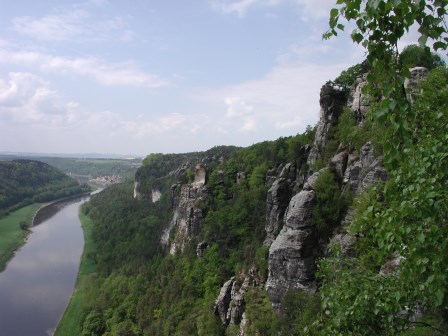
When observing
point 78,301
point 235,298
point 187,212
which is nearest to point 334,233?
point 235,298

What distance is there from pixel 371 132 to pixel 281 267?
344 inches

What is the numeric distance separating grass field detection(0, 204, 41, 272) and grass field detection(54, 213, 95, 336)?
12260 millimetres

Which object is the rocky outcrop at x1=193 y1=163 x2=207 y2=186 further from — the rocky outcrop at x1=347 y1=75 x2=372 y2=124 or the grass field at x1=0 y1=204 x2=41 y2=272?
the grass field at x1=0 y1=204 x2=41 y2=272

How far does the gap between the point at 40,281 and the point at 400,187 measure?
200 ft

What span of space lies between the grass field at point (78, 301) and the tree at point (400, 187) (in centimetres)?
4245

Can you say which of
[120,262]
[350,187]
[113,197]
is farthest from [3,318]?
[113,197]

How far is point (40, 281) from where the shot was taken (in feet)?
187

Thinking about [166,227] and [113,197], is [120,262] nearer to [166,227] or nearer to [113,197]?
[166,227]

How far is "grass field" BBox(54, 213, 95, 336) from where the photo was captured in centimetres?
4259

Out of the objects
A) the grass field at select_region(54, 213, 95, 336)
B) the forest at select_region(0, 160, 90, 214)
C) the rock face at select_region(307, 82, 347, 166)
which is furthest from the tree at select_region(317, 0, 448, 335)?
the forest at select_region(0, 160, 90, 214)

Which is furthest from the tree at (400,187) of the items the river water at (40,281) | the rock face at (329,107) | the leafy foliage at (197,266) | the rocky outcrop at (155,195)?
the rocky outcrop at (155,195)

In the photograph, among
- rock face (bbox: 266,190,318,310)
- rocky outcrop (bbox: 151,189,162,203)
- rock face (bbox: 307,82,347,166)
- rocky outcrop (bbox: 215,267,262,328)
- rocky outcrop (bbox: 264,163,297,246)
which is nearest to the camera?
rock face (bbox: 266,190,318,310)

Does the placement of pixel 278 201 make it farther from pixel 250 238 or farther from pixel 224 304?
pixel 250 238

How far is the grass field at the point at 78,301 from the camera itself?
42594mm
